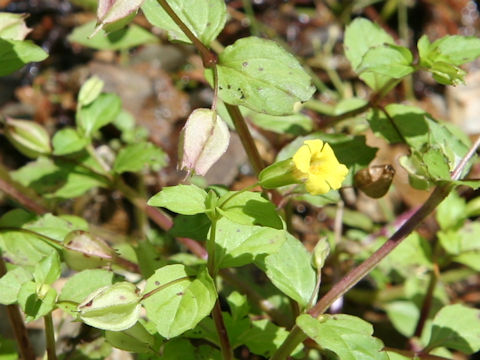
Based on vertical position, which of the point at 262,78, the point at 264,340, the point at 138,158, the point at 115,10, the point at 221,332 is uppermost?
the point at 115,10

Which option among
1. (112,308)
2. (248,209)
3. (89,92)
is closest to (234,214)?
(248,209)

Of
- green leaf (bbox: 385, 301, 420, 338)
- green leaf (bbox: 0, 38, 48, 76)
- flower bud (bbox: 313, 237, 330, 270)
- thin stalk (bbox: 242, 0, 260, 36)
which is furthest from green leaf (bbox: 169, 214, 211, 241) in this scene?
thin stalk (bbox: 242, 0, 260, 36)

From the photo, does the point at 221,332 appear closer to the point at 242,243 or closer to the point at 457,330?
the point at 242,243

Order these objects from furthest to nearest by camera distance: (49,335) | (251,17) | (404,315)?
1. (251,17)
2. (404,315)
3. (49,335)

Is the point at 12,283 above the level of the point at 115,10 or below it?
below

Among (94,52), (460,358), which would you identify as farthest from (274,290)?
(94,52)

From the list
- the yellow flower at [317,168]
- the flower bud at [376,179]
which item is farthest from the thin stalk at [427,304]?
the yellow flower at [317,168]

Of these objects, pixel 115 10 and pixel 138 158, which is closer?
pixel 115 10
